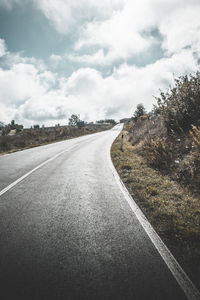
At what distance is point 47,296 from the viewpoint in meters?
1.65

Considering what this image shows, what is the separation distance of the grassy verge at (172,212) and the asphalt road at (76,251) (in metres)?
0.33

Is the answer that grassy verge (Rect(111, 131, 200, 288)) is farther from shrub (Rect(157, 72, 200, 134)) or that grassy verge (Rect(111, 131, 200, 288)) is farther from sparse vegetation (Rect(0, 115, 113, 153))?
sparse vegetation (Rect(0, 115, 113, 153))

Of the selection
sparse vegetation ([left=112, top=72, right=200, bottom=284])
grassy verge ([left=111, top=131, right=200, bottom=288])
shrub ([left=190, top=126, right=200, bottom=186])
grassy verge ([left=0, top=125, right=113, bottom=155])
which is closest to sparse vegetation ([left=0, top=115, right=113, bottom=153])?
grassy verge ([left=0, top=125, right=113, bottom=155])

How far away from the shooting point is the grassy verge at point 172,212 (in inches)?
91.0

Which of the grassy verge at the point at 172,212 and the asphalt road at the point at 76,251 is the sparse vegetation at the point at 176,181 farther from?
the asphalt road at the point at 76,251

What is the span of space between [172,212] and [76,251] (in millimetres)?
2165

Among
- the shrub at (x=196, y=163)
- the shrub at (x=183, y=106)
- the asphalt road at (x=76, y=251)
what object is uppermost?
the shrub at (x=183, y=106)

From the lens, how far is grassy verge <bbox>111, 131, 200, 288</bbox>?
2.31 meters

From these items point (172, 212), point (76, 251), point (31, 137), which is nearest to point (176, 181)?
point (172, 212)

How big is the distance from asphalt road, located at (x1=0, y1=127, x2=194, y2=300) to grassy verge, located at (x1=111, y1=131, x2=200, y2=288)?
331 millimetres

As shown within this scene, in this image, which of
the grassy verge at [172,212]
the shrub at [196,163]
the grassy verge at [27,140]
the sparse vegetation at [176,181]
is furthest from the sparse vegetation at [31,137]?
the shrub at [196,163]

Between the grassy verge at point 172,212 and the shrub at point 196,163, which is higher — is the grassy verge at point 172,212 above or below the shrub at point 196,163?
below

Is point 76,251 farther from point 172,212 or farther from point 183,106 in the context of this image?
point 183,106

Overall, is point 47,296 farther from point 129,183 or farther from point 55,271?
point 129,183
